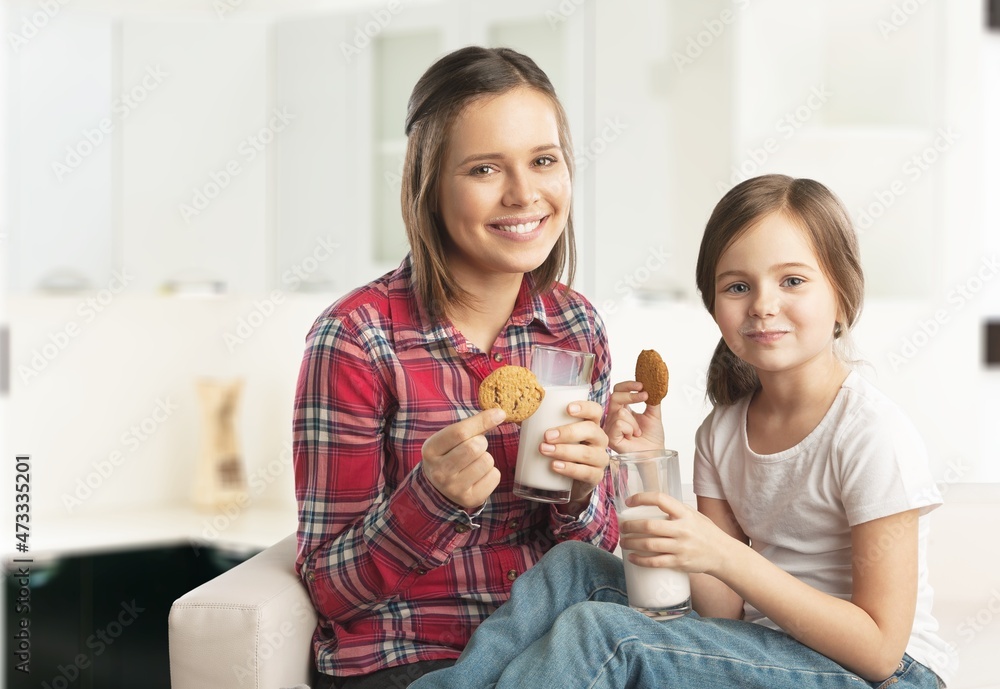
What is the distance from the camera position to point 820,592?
1228mm

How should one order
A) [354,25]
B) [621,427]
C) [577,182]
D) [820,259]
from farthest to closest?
[354,25] < [577,182] < [621,427] < [820,259]

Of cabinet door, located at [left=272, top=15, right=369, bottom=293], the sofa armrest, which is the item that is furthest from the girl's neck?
cabinet door, located at [left=272, top=15, right=369, bottom=293]

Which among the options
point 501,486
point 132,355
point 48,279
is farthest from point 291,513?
point 501,486

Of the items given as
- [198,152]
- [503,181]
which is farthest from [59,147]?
[503,181]

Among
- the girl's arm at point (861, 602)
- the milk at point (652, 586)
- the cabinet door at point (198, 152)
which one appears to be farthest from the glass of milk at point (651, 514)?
the cabinet door at point (198, 152)

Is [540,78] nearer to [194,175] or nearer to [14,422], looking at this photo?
[194,175]

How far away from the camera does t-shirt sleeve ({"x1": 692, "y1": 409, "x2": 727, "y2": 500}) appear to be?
4.90 feet

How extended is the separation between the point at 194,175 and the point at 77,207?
0.37 metres

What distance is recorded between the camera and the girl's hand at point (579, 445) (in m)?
1.32

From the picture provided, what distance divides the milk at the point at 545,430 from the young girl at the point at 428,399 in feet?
0.24

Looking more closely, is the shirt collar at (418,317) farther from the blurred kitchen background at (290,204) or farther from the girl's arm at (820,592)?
the blurred kitchen background at (290,204)

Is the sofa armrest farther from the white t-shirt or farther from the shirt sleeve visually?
the white t-shirt

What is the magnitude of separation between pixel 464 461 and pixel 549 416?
0.45 feet

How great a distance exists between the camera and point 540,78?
1535mm
